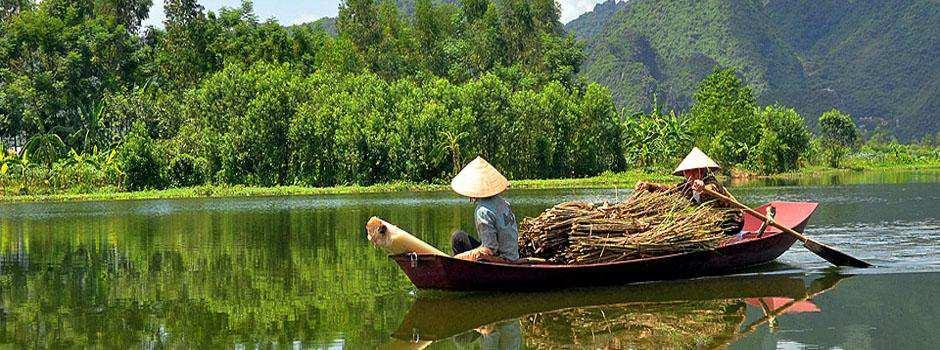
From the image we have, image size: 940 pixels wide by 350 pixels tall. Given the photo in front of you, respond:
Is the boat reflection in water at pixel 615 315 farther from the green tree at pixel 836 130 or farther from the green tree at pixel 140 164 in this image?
the green tree at pixel 836 130

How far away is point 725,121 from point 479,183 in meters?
50.6

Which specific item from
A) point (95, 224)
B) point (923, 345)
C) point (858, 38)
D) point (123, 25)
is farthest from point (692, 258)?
point (858, 38)

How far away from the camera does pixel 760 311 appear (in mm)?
10172

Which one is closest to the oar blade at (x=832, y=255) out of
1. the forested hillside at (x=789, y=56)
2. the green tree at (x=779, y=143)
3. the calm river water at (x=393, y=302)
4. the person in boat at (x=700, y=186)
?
the calm river water at (x=393, y=302)

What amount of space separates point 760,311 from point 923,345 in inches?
79.8

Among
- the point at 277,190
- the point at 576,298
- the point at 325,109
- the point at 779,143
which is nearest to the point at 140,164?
the point at 277,190

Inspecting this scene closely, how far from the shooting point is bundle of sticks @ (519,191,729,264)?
1163cm

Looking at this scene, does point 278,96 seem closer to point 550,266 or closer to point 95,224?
point 95,224

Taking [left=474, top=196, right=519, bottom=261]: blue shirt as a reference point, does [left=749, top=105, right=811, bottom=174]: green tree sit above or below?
above

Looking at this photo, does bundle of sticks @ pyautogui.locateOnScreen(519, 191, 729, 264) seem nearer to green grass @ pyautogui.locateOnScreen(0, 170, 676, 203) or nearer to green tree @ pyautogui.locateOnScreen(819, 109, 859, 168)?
green grass @ pyautogui.locateOnScreen(0, 170, 676, 203)

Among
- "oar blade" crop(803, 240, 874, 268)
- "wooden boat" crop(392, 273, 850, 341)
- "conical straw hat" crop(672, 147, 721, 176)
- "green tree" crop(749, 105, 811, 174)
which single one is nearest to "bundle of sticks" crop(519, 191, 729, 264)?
"wooden boat" crop(392, 273, 850, 341)

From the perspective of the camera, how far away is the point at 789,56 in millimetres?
166000

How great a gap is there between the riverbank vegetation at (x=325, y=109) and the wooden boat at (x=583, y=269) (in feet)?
104

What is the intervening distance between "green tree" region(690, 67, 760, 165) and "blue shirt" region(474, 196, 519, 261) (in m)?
46.7
